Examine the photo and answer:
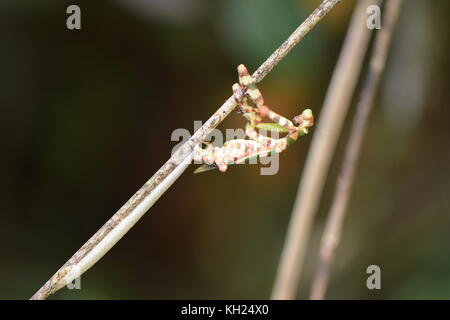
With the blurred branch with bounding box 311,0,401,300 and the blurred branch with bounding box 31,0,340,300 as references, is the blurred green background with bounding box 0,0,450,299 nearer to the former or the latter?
the blurred branch with bounding box 311,0,401,300

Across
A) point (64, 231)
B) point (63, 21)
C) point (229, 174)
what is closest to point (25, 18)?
point (63, 21)

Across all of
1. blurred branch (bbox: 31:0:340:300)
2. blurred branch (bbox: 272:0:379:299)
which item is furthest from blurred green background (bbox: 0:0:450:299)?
blurred branch (bbox: 31:0:340:300)

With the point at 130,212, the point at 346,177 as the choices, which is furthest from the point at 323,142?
the point at 130,212

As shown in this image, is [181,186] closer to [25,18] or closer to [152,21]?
[152,21]

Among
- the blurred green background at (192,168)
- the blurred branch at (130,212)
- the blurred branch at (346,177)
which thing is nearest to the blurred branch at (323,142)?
the blurred branch at (346,177)

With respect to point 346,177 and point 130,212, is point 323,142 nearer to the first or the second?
point 346,177
